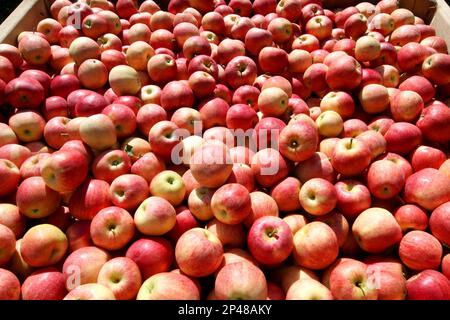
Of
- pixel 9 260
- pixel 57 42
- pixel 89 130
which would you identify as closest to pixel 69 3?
pixel 57 42

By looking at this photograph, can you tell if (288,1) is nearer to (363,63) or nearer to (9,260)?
(363,63)

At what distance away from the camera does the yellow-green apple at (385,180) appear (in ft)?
7.52

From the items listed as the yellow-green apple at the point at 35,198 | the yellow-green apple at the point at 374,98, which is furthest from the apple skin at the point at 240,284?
the yellow-green apple at the point at 374,98

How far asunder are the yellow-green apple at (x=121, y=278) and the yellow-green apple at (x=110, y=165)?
0.64 metres

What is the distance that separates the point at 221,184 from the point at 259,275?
68 centimetres

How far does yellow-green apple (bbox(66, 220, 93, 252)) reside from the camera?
2.21m

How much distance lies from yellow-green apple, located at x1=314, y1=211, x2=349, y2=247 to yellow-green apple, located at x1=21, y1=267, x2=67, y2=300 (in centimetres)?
152

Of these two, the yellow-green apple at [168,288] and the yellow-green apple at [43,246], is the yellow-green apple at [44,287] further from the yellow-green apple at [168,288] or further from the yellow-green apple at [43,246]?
the yellow-green apple at [168,288]

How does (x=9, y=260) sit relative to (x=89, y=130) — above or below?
below

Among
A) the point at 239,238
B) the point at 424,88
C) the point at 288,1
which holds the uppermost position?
the point at 288,1

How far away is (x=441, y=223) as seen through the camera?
2.12m

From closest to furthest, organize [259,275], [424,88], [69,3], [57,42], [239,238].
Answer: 1. [259,275]
2. [239,238]
3. [424,88]
4. [57,42]
5. [69,3]

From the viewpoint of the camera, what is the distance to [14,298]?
1921mm

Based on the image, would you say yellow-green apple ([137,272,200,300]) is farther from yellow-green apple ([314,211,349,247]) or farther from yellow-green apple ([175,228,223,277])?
yellow-green apple ([314,211,349,247])
